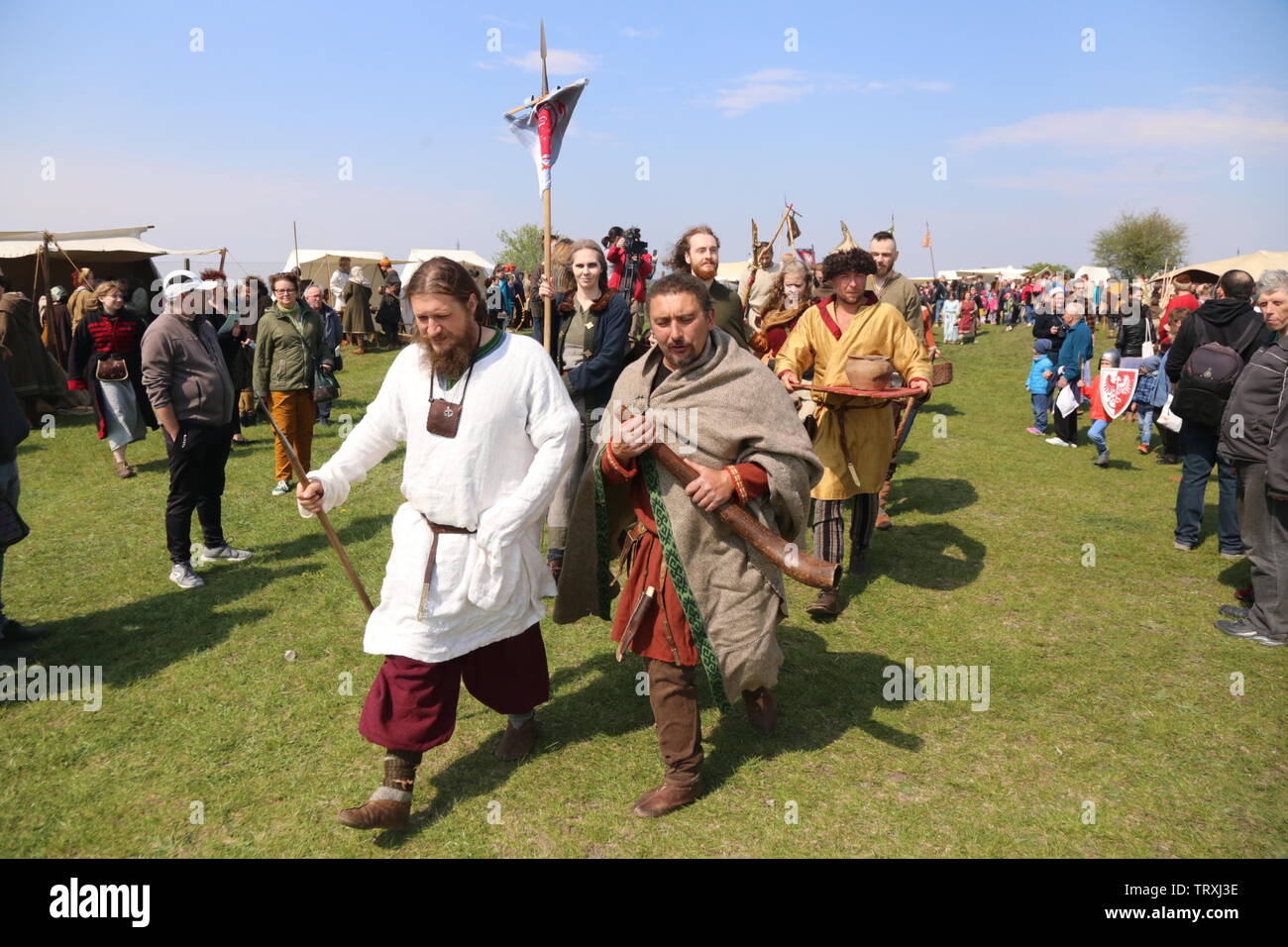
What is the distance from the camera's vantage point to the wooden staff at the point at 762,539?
9.98 ft

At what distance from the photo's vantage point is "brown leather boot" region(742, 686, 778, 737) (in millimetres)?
3891

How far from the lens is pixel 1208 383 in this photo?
6.14m

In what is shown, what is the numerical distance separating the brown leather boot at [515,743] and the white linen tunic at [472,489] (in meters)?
0.64

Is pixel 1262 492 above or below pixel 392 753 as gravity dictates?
above

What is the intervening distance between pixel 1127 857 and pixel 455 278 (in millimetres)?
3337

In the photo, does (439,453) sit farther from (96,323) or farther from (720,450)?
(96,323)

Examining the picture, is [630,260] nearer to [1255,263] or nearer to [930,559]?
[930,559]

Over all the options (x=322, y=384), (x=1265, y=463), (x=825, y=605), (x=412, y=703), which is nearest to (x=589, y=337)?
(x=825, y=605)

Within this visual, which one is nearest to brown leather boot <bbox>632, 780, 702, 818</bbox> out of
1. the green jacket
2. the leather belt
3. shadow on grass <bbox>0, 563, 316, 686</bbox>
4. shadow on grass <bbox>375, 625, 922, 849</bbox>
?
shadow on grass <bbox>375, 625, 922, 849</bbox>

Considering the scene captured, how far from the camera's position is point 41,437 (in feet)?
36.5

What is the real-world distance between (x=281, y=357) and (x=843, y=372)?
5.07 meters

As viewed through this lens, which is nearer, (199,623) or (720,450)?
(720,450)

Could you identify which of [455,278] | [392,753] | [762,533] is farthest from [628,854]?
[455,278]

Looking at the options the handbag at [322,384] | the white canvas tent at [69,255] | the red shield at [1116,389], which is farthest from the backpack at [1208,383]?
the white canvas tent at [69,255]
